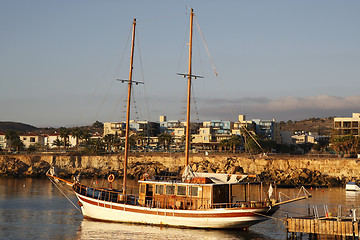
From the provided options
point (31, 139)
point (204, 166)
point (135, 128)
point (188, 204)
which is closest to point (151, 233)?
point (188, 204)

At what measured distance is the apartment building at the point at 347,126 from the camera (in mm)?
127500

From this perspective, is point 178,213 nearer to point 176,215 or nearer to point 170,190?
point 176,215

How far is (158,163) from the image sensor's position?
342 ft

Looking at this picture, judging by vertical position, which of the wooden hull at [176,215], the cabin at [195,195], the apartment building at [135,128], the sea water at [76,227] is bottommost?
the sea water at [76,227]

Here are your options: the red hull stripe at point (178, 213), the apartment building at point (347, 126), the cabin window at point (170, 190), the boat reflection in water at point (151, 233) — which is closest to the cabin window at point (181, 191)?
the cabin window at point (170, 190)

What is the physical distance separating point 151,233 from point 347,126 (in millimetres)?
104203

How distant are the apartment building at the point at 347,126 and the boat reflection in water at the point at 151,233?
98.6 metres

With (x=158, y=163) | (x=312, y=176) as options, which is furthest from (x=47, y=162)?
(x=312, y=176)

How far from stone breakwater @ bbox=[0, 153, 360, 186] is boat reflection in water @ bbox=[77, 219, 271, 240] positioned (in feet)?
160

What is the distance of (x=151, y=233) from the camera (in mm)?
37719

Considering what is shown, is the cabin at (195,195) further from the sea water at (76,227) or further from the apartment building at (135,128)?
the apartment building at (135,128)

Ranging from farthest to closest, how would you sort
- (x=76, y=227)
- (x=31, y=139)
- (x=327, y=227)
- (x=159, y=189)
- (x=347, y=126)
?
1. (x=31, y=139)
2. (x=347, y=126)
3. (x=76, y=227)
4. (x=159, y=189)
5. (x=327, y=227)

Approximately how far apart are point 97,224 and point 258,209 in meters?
15.1

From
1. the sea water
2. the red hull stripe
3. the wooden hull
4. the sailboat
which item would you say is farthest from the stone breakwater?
the red hull stripe
